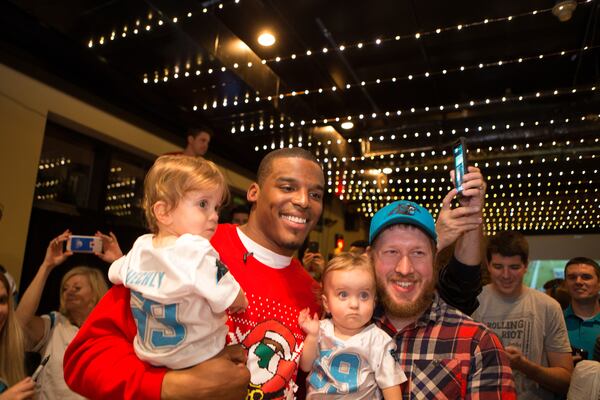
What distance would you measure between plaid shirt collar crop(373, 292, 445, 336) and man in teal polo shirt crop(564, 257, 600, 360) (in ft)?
8.40

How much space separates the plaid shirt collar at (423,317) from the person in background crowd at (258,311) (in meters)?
0.27

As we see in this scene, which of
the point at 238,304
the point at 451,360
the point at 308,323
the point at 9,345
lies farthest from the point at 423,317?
the point at 9,345

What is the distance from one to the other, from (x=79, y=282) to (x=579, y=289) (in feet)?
12.7

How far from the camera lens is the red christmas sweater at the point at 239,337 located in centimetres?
150

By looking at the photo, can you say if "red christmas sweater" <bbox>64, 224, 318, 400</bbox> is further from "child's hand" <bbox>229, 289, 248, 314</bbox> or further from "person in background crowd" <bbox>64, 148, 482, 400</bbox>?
"child's hand" <bbox>229, 289, 248, 314</bbox>

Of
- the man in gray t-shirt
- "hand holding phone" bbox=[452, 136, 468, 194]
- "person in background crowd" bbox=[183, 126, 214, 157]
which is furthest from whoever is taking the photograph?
"person in background crowd" bbox=[183, 126, 214, 157]

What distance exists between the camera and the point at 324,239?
33.7ft

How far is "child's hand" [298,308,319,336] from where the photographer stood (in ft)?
6.12

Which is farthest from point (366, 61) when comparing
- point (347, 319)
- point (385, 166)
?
point (347, 319)

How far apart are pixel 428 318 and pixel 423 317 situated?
0.07ft

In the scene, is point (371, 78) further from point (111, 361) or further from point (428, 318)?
point (111, 361)

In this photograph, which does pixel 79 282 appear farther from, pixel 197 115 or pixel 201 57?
pixel 197 115

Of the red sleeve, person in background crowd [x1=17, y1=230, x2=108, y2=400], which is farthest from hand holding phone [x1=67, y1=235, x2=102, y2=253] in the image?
the red sleeve

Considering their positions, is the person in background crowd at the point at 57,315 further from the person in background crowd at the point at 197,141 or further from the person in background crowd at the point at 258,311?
the person in background crowd at the point at 258,311
